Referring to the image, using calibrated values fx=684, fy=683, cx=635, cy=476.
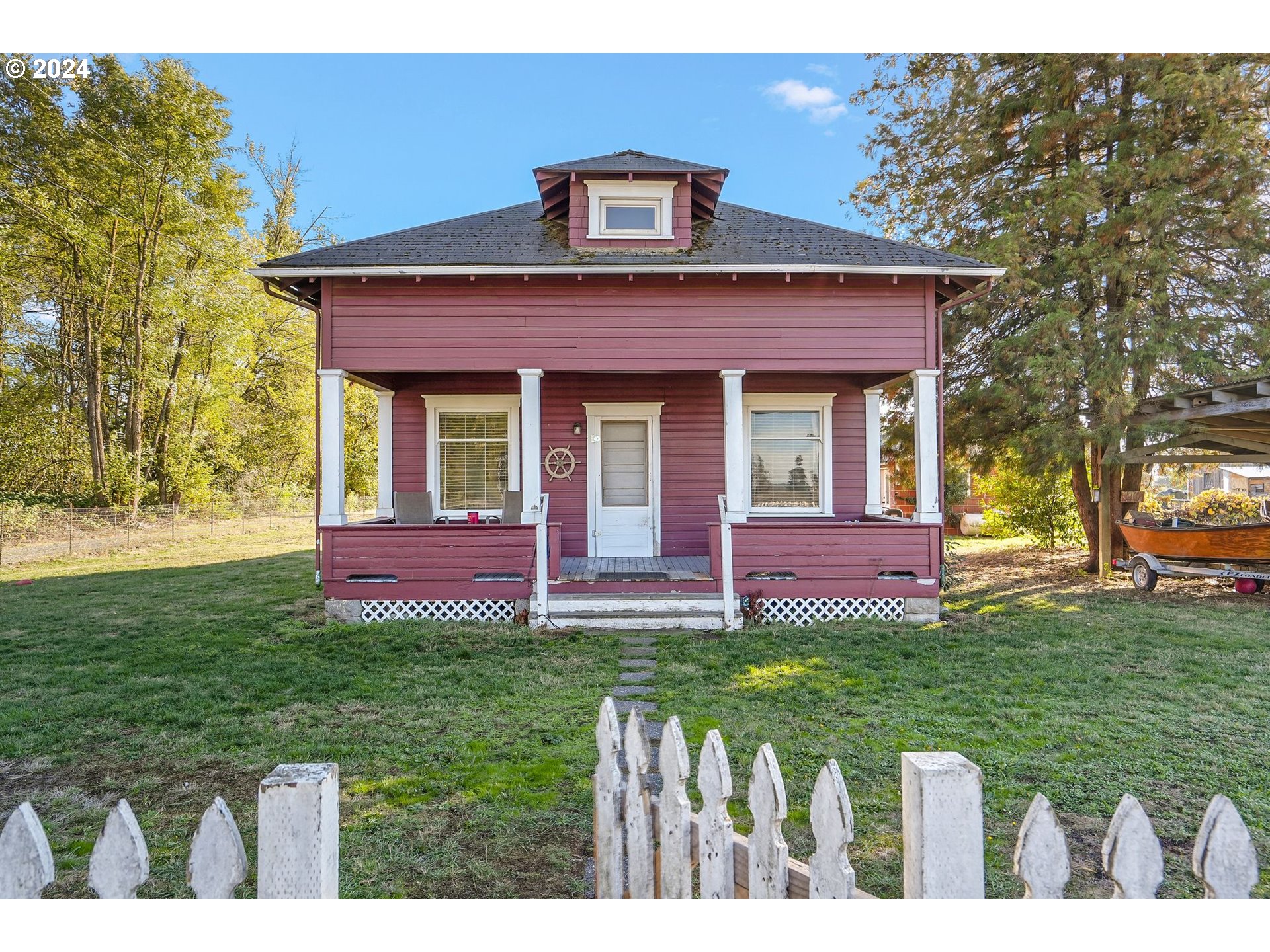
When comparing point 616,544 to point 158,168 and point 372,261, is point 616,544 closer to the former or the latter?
point 372,261

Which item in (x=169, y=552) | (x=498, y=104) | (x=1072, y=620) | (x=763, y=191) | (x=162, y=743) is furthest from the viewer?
(x=169, y=552)

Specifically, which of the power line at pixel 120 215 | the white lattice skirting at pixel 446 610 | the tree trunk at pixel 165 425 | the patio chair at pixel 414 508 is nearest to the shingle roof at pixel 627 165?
the patio chair at pixel 414 508

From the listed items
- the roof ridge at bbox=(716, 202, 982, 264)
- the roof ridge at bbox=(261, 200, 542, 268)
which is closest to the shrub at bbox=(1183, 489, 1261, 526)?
the roof ridge at bbox=(716, 202, 982, 264)

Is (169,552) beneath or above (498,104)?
beneath

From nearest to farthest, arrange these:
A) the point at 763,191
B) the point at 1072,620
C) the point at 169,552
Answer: the point at 1072,620
the point at 763,191
the point at 169,552

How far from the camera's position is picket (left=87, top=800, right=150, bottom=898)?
122 cm

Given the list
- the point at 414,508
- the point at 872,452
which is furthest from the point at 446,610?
the point at 872,452

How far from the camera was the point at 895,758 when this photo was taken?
3689 mm

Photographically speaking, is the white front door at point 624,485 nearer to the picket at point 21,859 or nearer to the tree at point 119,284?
the picket at point 21,859

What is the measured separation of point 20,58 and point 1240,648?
1044cm

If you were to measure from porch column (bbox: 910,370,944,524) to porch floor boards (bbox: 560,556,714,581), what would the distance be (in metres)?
2.76

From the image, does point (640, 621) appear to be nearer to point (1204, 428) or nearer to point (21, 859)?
point (21, 859)

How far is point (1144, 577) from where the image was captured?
9836 millimetres

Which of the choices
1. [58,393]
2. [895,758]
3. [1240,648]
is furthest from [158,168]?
[1240,648]
